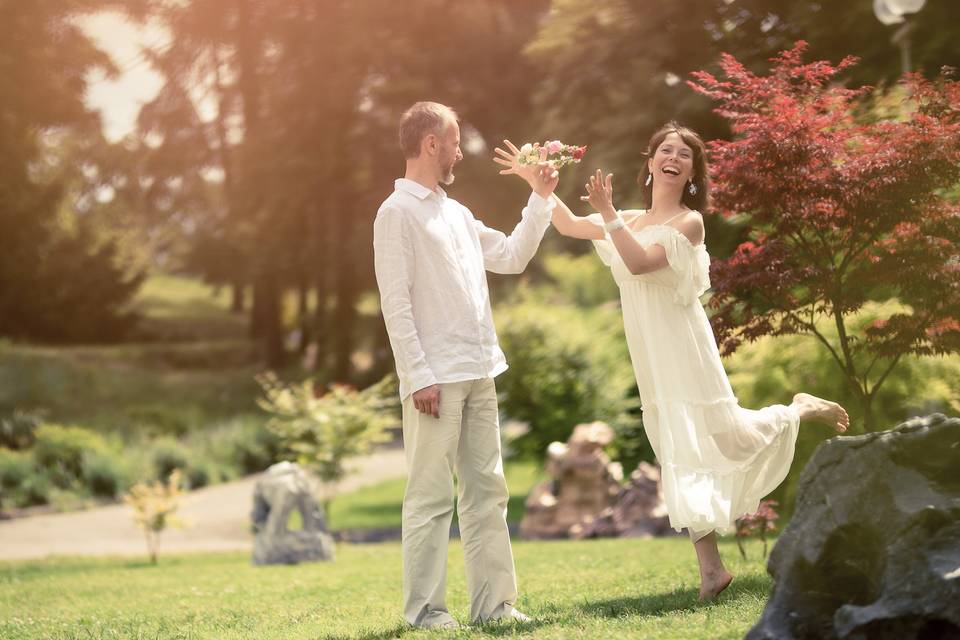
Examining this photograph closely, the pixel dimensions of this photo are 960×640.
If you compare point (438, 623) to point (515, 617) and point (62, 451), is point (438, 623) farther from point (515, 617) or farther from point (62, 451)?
point (62, 451)

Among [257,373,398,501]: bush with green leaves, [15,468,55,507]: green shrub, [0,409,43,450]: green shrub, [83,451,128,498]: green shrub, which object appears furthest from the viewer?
[0,409,43,450]: green shrub

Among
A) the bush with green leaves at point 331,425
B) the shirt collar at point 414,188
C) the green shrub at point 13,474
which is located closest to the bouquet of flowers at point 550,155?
the shirt collar at point 414,188

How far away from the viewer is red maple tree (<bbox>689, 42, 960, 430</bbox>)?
5965 mm

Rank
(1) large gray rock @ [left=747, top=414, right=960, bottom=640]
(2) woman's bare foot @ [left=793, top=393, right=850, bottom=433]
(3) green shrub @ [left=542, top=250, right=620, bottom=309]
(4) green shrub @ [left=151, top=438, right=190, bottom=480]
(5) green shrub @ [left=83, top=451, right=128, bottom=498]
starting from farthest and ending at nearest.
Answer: (3) green shrub @ [left=542, top=250, right=620, bottom=309]
(4) green shrub @ [left=151, top=438, right=190, bottom=480]
(5) green shrub @ [left=83, top=451, right=128, bottom=498]
(2) woman's bare foot @ [left=793, top=393, right=850, bottom=433]
(1) large gray rock @ [left=747, top=414, right=960, bottom=640]

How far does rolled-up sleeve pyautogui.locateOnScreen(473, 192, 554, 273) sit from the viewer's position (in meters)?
5.48

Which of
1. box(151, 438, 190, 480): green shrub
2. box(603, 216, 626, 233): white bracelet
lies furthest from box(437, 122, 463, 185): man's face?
box(151, 438, 190, 480): green shrub

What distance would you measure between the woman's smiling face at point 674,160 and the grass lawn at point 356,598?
6.61 ft

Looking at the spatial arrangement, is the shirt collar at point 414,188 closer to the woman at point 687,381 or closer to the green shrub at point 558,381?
the woman at point 687,381

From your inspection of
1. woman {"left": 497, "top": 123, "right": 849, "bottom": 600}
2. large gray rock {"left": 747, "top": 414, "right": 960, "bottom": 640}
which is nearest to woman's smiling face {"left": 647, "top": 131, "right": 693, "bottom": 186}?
woman {"left": 497, "top": 123, "right": 849, "bottom": 600}

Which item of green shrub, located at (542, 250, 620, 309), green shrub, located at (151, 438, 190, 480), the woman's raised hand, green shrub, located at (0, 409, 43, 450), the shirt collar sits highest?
green shrub, located at (542, 250, 620, 309)

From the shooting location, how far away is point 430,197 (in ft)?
17.0

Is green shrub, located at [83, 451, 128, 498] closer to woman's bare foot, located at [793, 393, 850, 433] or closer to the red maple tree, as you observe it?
the red maple tree

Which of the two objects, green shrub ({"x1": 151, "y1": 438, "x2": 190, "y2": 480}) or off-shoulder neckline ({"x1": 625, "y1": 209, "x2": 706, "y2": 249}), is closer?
off-shoulder neckline ({"x1": 625, "y1": 209, "x2": 706, "y2": 249})

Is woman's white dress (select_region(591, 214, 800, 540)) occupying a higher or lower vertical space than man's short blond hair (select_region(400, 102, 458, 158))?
Result: lower
